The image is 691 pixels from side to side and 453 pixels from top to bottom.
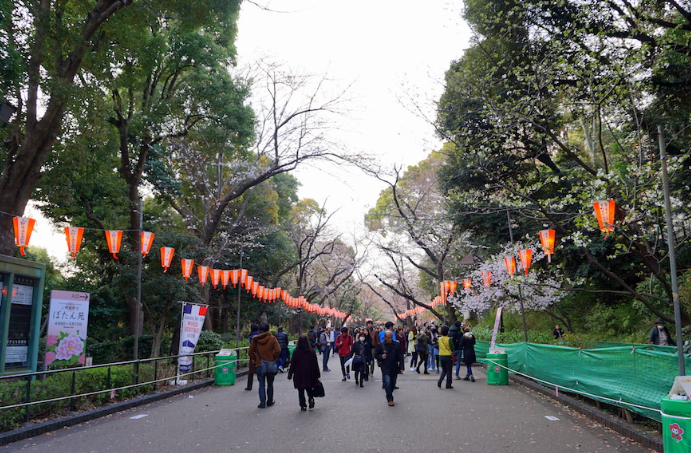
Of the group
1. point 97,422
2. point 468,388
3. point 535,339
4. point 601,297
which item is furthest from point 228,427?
point 601,297

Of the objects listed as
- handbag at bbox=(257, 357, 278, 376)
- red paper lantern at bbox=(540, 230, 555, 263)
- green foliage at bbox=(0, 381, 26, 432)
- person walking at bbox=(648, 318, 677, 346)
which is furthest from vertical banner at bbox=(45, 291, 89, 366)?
person walking at bbox=(648, 318, 677, 346)

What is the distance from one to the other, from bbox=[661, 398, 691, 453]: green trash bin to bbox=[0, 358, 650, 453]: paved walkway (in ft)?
4.28

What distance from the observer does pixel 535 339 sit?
1784 cm

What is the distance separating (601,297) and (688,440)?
18720 mm

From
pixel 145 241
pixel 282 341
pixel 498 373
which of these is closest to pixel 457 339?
pixel 498 373

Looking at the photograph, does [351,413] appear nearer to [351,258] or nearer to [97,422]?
[97,422]

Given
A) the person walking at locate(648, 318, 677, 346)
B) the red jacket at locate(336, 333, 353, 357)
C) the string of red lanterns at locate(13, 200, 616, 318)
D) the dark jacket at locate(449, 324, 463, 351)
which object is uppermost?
the string of red lanterns at locate(13, 200, 616, 318)

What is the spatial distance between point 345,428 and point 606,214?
591 cm

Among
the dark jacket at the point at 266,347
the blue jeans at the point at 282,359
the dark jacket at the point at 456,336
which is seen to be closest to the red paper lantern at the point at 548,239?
the dark jacket at the point at 456,336

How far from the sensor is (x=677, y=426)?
4.93 metres

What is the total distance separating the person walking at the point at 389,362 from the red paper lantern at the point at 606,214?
4.57 m

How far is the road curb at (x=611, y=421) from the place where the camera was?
20.3 ft

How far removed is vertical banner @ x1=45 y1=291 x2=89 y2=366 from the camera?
10109 millimetres

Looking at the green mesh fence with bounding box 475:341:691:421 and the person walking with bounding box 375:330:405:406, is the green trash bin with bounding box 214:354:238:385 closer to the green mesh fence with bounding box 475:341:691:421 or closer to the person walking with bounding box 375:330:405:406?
the person walking with bounding box 375:330:405:406
